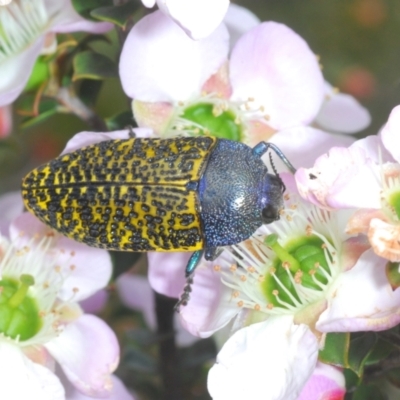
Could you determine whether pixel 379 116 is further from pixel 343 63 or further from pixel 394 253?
pixel 394 253

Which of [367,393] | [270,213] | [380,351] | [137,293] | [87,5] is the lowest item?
[137,293]

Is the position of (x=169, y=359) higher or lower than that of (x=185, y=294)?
lower

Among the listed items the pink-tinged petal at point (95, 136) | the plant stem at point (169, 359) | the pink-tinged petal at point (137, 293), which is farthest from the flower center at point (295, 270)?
the pink-tinged petal at point (137, 293)

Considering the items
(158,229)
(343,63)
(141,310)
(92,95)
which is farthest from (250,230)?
(343,63)

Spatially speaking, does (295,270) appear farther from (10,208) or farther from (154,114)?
(10,208)

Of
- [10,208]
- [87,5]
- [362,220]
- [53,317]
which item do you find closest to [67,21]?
[87,5]

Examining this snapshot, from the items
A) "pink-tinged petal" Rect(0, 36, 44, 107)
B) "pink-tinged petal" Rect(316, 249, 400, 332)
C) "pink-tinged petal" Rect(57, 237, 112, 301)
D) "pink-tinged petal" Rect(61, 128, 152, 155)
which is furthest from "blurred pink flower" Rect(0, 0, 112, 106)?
"pink-tinged petal" Rect(316, 249, 400, 332)

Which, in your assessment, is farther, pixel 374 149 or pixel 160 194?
pixel 160 194

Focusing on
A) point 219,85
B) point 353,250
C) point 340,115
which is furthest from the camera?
point 340,115
